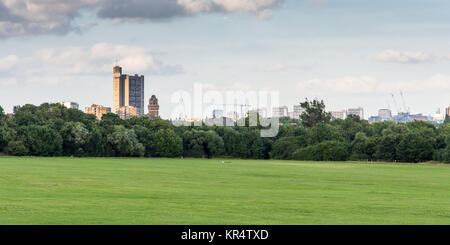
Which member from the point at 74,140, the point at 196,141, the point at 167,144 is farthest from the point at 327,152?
the point at 74,140

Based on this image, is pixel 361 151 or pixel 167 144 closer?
pixel 361 151

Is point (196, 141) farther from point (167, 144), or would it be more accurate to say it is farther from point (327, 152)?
point (327, 152)

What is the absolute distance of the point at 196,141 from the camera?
525ft

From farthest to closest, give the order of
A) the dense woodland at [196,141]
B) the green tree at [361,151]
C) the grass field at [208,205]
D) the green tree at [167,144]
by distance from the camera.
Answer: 1. the green tree at [167,144]
2. the green tree at [361,151]
3. the dense woodland at [196,141]
4. the grass field at [208,205]

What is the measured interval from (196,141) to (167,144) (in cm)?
802

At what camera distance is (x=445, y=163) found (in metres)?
136

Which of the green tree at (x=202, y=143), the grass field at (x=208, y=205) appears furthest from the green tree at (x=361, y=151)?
the grass field at (x=208, y=205)

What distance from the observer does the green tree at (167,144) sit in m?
155

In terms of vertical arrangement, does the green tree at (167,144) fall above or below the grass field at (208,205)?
above

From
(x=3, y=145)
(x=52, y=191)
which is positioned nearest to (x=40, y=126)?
(x=3, y=145)

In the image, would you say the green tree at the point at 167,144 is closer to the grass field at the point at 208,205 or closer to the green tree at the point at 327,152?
the green tree at the point at 327,152

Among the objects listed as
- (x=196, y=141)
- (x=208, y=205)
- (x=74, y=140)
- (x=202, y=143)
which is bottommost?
(x=208, y=205)

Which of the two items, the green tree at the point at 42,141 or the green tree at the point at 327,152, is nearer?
the green tree at the point at 42,141
